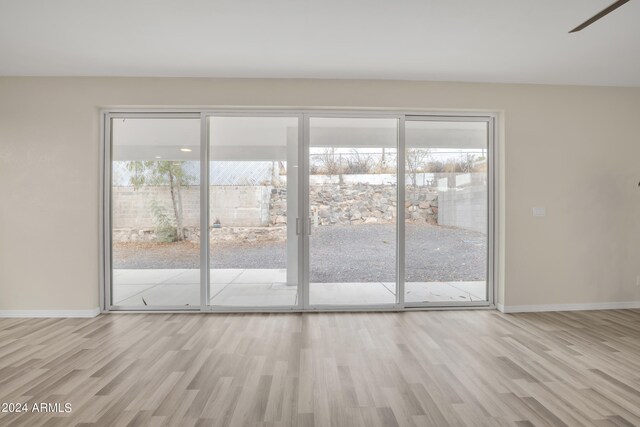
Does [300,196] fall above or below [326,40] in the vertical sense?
below

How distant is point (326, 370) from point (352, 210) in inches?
80.4

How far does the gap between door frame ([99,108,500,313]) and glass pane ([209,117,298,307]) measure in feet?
0.24

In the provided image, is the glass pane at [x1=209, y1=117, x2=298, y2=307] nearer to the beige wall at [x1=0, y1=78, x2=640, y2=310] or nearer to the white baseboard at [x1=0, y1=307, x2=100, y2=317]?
the beige wall at [x1=0, y1=78, x2=640, y2=310]

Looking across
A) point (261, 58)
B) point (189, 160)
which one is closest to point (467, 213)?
point (261, 58)

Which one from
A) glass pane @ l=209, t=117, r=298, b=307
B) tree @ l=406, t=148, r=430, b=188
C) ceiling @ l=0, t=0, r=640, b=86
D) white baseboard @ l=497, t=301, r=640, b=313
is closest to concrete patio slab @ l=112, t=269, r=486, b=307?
glass pane @ l=209, t=117, r=298, b=307

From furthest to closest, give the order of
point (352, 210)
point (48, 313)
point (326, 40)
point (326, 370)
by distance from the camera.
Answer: point (352, 210) → point (48, 313) → point (326, 40) → point (326, 370)

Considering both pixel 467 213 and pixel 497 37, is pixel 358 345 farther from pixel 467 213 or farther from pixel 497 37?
pixel 497 37

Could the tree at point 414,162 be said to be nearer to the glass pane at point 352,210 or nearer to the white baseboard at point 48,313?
the glass pane at point 352,210

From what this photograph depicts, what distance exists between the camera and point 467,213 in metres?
4.30

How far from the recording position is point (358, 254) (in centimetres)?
423

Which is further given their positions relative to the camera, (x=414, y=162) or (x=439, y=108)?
(x=414, y=162)

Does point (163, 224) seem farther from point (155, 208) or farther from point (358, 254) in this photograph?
point (358, 254)

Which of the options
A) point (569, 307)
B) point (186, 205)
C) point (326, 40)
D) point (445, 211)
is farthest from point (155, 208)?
point (569, 307)

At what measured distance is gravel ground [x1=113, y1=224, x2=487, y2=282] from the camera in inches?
164
